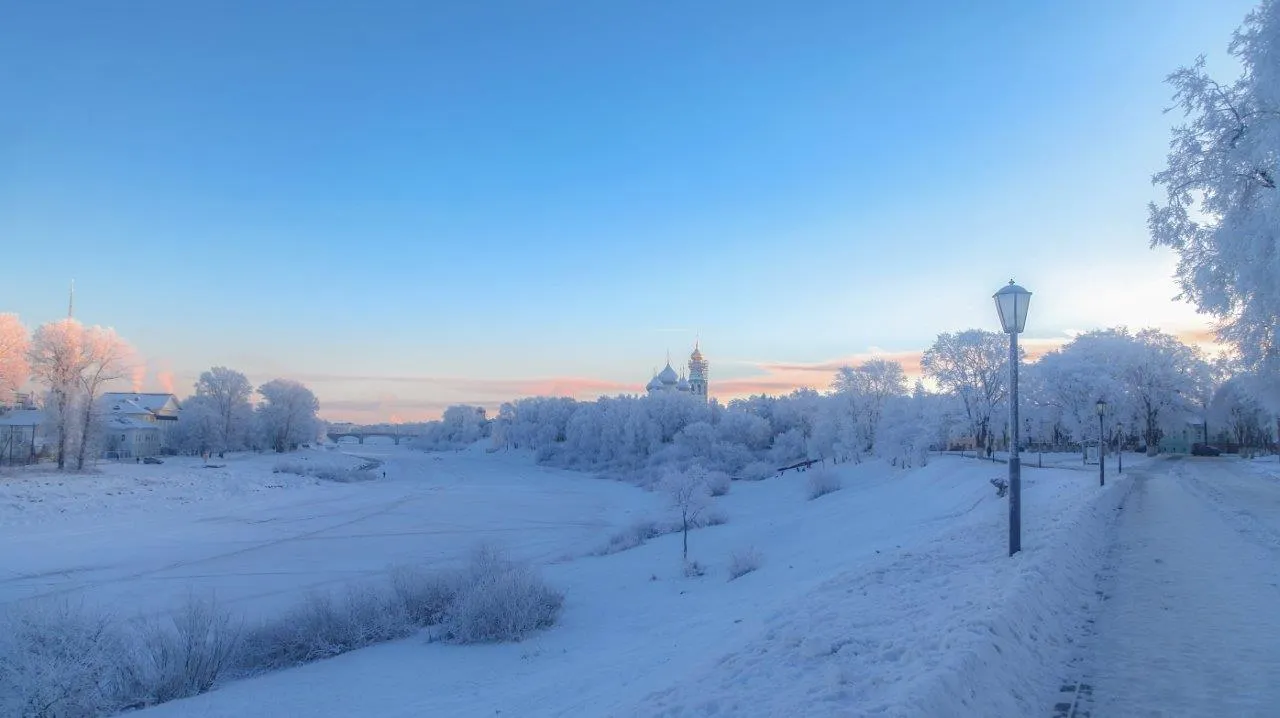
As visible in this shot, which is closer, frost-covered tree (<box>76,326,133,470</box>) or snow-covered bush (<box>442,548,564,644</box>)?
snow-covered bush (<box>442,548,564,644</box>)

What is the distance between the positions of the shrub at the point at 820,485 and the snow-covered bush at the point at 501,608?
1263 inches

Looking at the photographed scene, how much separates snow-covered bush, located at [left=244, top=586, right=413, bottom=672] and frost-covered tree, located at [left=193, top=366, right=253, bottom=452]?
8707 centimetres

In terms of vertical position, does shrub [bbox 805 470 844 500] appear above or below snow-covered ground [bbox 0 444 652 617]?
above

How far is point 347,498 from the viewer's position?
5366 centimetres

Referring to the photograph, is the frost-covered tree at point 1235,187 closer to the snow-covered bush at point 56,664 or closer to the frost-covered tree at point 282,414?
the snow-covered bush at point 56,664

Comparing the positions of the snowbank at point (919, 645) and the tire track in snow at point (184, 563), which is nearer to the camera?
the snowbank at point (919, 645)

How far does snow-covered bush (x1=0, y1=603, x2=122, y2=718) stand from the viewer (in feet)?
35.8

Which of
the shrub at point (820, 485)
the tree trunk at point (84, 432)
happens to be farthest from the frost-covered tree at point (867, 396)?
the tree trunk at point (84, 432)

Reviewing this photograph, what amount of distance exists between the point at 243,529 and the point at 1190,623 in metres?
39.0

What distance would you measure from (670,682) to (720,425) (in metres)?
85.0

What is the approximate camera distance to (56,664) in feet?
36.8

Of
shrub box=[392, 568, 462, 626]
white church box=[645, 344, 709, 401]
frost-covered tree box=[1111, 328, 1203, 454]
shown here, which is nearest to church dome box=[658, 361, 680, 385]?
white church box=[645, 344, 709, 401]

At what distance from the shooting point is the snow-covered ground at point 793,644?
20.6ft

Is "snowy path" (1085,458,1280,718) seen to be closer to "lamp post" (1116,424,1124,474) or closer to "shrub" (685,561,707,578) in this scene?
"shrub" (685,561,707,578)
